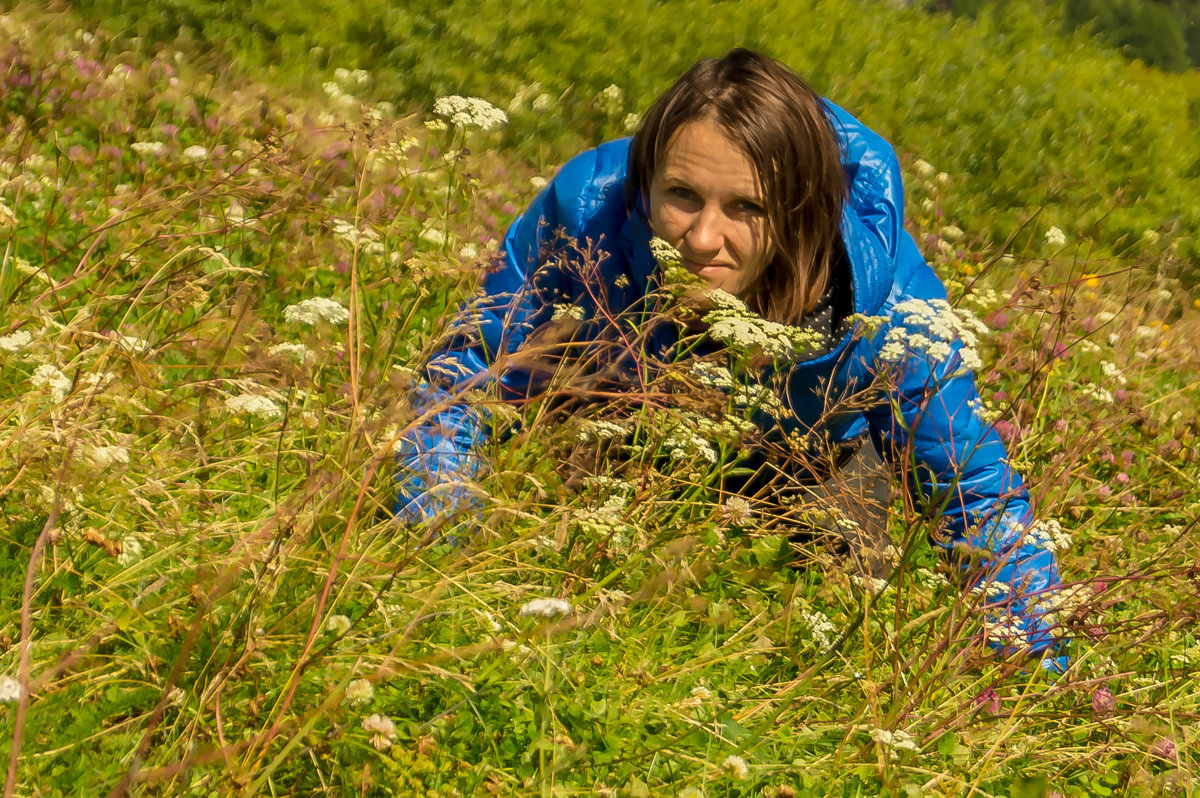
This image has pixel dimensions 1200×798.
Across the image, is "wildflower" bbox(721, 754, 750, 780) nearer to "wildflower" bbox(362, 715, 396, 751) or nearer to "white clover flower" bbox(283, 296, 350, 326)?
"wildflower" bbox(362, 715, 396, 751)

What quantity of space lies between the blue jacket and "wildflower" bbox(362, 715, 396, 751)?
68 cm

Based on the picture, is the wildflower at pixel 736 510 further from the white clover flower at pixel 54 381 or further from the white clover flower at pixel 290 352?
the white clover flower at pixel 54 381

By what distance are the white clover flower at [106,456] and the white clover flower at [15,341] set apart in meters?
0.40

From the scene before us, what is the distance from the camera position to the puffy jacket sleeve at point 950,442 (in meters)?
2.17

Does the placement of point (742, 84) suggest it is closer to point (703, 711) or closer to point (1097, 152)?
point (703, 711)

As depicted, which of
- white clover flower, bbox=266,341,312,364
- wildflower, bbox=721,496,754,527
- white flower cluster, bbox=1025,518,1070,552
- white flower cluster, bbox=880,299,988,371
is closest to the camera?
white flower cluster, bbox=880,299,988,371

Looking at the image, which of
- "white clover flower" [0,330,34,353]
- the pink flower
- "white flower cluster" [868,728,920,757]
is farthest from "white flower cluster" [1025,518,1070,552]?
"white clover flower" [0,330,34,353]

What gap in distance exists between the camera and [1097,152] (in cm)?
815

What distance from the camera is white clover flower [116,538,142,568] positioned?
1.96 m

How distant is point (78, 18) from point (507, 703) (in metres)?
5.53

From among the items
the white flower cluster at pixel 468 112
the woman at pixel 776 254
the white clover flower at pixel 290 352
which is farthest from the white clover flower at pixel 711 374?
the white clover flower at pixel 290 352

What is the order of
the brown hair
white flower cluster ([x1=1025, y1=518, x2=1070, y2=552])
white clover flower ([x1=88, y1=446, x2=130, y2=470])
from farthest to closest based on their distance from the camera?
the brown hair < white flower cluster ([x1=1025, y1=518, x2=1070, y2=552]) < white clover flower ([x1=88, y1=446, x2=130, y2=470])

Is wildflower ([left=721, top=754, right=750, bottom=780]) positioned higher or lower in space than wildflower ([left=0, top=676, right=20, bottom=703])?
lower

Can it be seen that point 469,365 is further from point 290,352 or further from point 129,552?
point 129,552
